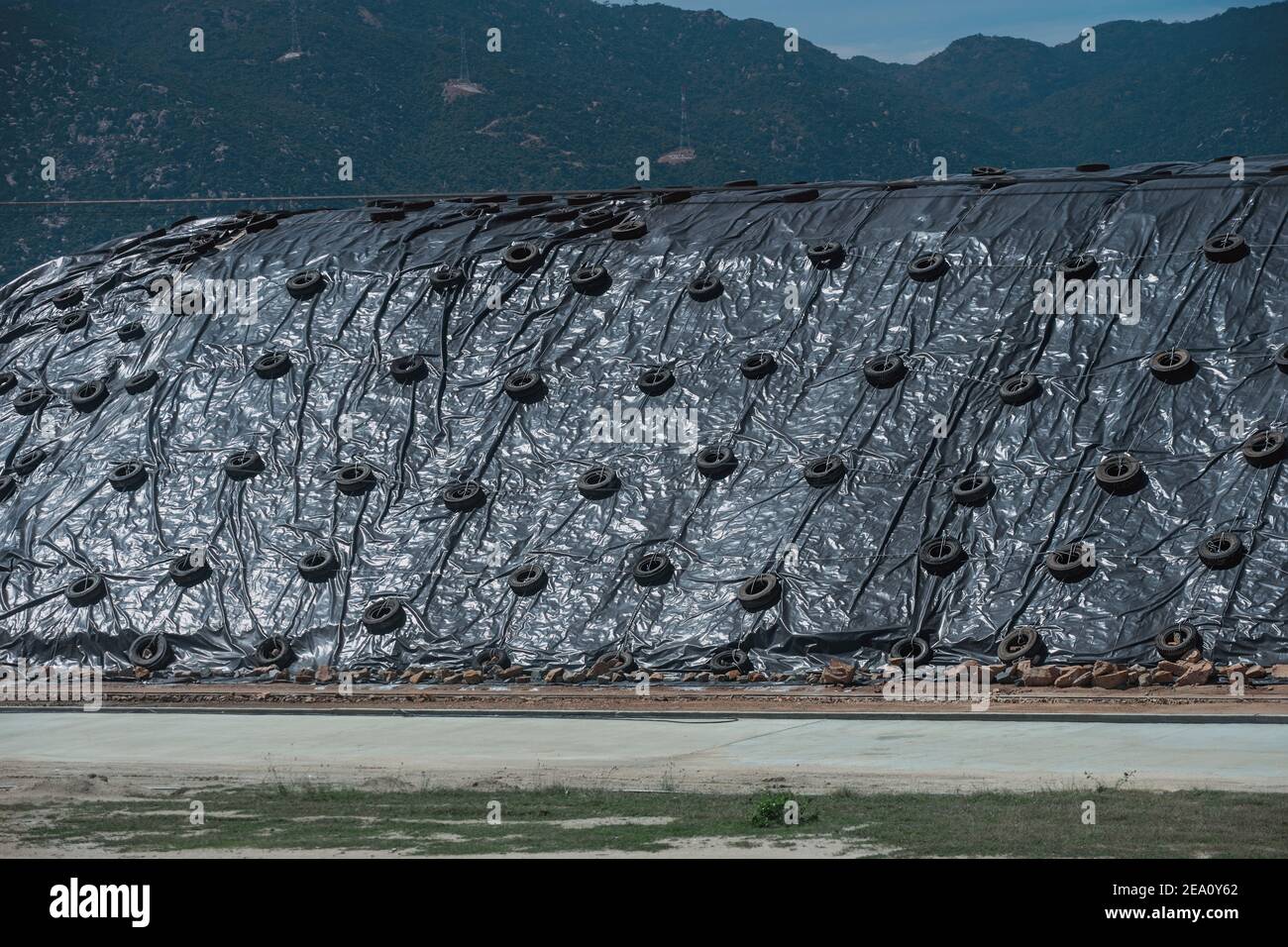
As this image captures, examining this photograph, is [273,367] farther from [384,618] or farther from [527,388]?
[384,618]

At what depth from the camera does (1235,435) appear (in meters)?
23.5

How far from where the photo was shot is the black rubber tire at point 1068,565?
22.5 meters

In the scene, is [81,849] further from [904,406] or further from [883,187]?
[883,187]

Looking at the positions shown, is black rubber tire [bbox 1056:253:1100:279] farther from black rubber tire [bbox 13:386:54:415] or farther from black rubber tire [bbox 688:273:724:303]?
black rubber tire [bbox 13:386:54:415]

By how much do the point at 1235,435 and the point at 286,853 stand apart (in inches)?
646

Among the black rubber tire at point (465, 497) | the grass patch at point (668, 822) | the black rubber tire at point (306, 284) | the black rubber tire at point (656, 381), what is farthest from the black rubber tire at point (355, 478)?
the grass patch at point (668, 822)

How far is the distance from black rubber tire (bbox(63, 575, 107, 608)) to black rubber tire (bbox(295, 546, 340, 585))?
3438 mm

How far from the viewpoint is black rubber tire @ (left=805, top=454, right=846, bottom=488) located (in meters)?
25.0

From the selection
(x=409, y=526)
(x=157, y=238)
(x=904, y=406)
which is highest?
(x=157, y=238)

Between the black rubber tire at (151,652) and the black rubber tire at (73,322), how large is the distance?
9473 millimetres

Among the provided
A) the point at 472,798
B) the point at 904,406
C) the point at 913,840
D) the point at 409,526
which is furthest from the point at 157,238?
the point at 913,840

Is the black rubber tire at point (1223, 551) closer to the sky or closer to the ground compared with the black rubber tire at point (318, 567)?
closer to the sky

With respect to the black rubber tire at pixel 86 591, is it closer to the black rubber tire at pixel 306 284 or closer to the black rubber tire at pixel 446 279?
the black rubber tire at pixel 306 284

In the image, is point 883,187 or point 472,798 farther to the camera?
point 883,187
